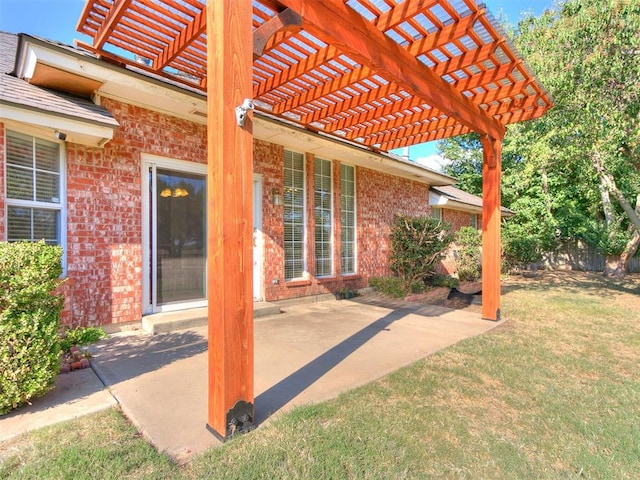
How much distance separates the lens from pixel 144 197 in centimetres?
522

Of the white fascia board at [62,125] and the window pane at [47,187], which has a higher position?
the white fascia board at [62,125]

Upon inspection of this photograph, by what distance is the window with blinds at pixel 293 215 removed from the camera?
24.3 ft

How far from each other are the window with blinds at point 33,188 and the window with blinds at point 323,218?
4901 millimetres

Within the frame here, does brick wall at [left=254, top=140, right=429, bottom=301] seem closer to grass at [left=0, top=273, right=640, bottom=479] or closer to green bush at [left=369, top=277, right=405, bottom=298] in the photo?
green bush at [left=369, top=277, right=405, bottom=298]

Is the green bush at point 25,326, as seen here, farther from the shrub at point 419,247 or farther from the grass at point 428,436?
the shrub at point 419,247

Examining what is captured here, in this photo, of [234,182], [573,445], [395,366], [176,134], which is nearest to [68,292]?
[176,134]

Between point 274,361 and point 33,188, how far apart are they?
361 centimetres

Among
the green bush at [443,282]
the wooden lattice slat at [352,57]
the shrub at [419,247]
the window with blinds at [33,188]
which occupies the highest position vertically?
the wooden lattice slat at [352,57]

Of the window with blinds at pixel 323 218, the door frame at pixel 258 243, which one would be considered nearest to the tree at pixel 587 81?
the window with blinds at pixel 323 218

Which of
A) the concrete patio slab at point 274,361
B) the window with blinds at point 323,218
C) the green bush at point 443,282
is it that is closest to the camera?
the concrete patio slab at point 274,361

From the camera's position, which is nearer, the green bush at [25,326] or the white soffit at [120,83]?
the green bush at [25,326]

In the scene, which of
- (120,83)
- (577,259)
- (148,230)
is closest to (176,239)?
(148,230)

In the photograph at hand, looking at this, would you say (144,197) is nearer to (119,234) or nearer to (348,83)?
(119,234)

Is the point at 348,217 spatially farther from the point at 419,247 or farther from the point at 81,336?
the point at 81,336
